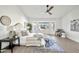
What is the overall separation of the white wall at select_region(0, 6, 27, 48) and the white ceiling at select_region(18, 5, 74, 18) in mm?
114

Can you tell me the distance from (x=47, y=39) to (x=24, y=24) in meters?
0.60

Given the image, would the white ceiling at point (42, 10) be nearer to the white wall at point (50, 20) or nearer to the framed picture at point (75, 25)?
the white wall at point (50, 20)

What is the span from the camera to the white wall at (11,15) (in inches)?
73.5

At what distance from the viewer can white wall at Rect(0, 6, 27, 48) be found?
187cm

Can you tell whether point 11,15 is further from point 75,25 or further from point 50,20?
point 75,25

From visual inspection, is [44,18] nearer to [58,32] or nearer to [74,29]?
[58,32]

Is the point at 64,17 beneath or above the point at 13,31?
above

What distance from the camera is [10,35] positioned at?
2.00m

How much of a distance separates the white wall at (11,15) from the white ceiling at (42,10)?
11cm

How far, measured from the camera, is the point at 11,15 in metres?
1.97

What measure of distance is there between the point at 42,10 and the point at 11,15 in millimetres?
649

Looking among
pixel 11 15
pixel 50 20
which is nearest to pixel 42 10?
pixel 50 20
